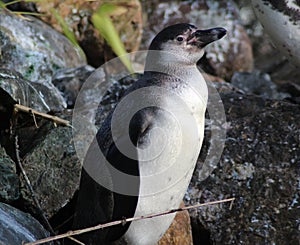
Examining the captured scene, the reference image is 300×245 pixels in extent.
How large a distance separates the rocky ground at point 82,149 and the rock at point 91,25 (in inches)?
15.4

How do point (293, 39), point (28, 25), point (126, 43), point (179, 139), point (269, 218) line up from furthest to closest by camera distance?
point (126, 43), point (28, 25), point (293, 39), point (269, 218), point (179, 139)

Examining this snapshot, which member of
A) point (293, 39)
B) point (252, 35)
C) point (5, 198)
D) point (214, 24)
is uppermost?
point (293, 39)

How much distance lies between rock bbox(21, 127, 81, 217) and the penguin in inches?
15.6

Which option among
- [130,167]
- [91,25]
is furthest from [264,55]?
[130,167]

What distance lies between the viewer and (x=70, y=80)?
4.65 meters

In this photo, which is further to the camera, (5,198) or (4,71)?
(4,71)

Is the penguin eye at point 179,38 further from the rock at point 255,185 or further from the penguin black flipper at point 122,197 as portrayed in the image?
the rock at point 255,185

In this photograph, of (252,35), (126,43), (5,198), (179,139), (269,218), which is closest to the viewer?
(179,139)

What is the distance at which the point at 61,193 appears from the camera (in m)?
3.46

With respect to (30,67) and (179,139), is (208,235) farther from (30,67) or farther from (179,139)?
(30,67)

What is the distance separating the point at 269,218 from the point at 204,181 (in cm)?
42

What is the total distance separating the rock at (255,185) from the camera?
3611 millimetres

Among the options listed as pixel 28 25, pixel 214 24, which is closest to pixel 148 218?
pixel 28 25

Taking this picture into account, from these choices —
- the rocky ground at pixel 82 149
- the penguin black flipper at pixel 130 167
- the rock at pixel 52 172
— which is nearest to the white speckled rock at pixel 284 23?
the rocky ground at pixel 82 149
